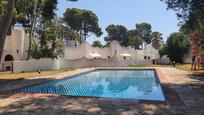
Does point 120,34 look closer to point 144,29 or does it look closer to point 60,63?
point 144,29

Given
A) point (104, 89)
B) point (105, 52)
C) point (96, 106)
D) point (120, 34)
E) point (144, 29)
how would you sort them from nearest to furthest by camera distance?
point (96, 106) < point (104, 89) < point (105, 52) < point (120, 34) < point (144, 29)

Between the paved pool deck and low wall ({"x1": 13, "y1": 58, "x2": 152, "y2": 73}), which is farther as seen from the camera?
low wall ({"x1": 13, "y1": 58, "x2": 152, "y2": 73})

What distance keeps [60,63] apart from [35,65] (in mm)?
5515

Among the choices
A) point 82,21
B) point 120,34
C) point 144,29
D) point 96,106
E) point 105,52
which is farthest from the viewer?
point 144,29

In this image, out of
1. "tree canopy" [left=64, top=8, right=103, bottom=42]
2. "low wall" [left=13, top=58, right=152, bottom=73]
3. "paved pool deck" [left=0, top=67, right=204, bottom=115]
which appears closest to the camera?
"paved pool deck" [left=0, top=67, right=204, bottom=115]

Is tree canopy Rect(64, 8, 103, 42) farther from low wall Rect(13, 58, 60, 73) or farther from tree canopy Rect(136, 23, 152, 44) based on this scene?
low wall Rect(13, 58, 60, 73)

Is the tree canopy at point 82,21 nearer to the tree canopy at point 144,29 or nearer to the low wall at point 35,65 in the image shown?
the tree canopy at point 144,29

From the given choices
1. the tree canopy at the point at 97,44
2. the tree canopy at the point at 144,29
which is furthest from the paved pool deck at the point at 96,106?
the tree canopy at the point at 144,29

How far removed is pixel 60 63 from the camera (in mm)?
30344

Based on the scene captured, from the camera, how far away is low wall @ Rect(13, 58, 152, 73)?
2345cm

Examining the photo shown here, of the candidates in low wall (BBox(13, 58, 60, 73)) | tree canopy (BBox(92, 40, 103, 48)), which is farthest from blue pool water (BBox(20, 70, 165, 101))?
tree canopy (BBox(92, 40, 103, 48))

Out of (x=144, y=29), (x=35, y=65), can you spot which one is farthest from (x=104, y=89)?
(x=144, y=29)

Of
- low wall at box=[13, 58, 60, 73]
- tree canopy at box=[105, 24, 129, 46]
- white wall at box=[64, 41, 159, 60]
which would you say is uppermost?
tree canopy at box=[105, 24, 129, 46]

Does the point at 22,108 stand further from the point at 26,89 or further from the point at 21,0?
the point at 21,0
